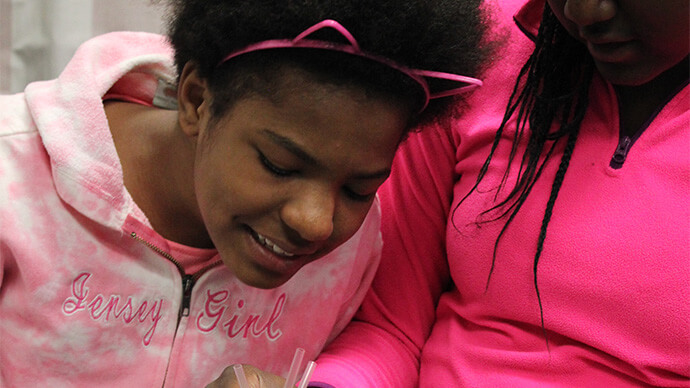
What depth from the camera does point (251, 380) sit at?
84cm

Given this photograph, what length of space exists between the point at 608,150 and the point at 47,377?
0.79 m

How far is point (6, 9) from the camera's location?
1.52 meters

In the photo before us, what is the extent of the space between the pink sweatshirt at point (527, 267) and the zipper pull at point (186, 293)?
0.22 meters

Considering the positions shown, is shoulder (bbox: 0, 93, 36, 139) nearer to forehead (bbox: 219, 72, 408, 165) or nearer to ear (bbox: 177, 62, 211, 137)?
ear (bbox: 177, 62, 211, 137)

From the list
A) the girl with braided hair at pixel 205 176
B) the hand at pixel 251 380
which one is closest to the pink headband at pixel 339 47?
the girl with braided hair at pixel 205 176

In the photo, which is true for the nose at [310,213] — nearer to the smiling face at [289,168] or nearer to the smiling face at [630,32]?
the smiling face at [289,168]

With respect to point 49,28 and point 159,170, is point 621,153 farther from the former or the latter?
point 49,28

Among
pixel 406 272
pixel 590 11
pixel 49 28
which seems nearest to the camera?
pixel 590 11

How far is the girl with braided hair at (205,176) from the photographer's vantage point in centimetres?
74

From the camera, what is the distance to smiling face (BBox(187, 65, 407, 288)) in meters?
0.74

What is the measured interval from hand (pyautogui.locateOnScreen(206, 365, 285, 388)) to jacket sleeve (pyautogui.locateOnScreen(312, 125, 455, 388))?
150 millimetres

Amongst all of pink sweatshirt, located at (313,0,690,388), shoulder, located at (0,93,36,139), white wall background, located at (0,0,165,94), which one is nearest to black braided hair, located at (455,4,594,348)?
pink sweatshirt, located at (313,0,690,388)

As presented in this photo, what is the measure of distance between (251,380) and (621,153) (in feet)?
1.79

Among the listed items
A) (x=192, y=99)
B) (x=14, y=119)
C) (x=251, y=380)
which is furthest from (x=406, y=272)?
(x=14, y=119)
